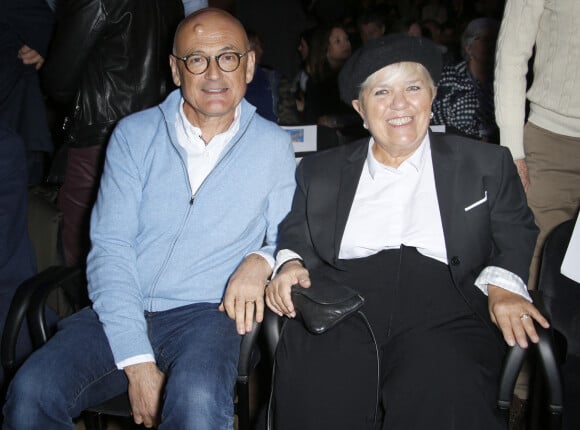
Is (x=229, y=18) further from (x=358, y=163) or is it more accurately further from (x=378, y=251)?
(x=378, y=251)

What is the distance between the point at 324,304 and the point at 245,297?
0.91 feet

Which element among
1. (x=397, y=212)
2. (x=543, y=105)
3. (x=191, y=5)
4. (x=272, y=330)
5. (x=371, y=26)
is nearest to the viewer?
(x=272, y=330)

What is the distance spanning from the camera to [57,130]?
11.3 feet

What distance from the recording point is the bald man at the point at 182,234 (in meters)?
1.85

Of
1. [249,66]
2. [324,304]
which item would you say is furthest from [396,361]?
[249,66]

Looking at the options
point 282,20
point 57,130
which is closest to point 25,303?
point 57,130

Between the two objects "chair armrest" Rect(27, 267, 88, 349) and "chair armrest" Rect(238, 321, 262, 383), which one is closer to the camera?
"chair armrest" Rect(238, 321, 262, 383)

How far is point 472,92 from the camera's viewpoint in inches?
161

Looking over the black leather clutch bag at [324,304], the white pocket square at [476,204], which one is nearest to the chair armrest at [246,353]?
the black leather clutch bag at [324,304]

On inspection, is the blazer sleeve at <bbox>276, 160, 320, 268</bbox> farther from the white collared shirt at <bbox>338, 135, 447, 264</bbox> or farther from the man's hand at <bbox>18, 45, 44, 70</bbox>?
the man's hand at <bbox>18, 45, 44, 70</bbox>

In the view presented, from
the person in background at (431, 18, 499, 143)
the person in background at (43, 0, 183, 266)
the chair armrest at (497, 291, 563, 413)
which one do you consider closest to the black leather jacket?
the person in background at (43, 0, 183, 266)

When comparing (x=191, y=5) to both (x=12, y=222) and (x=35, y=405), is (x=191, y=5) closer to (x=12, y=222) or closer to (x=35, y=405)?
(x=12, y=222)

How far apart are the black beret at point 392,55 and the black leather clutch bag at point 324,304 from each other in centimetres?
73

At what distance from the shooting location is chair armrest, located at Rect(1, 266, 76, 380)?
1.96m
